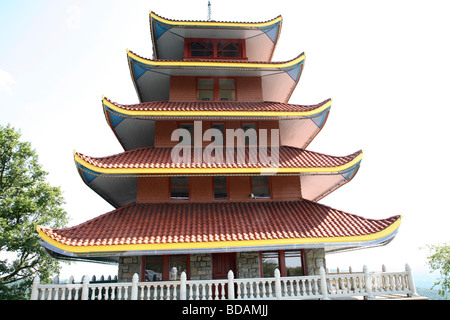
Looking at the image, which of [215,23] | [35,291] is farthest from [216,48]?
[35,291]

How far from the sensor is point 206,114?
13727mm

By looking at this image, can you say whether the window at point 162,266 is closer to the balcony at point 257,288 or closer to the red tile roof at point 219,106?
the balcony at point 257,288

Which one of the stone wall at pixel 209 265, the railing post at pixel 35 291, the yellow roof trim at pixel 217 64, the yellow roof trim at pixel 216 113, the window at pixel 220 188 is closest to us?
the railing post at pixel 35 291

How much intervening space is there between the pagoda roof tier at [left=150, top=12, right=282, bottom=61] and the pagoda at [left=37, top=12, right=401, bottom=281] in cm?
7

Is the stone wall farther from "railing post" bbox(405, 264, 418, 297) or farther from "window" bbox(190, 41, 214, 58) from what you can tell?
"window" bbox(190, 41, 214, 58)

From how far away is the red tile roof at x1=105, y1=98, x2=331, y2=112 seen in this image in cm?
1389

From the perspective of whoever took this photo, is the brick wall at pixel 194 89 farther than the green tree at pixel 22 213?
No

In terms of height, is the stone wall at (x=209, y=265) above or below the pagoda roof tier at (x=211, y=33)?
below

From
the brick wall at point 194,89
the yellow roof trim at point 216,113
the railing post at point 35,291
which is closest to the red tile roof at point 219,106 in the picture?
the yellow roof trim at point 216,113

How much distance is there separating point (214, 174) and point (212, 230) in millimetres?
2447

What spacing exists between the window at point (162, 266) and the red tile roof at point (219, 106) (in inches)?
251

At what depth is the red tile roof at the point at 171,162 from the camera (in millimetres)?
12430

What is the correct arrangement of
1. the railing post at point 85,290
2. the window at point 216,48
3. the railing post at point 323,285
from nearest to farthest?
1. the railing post at point 85,290
2. the railing post at point 323,285
3. the window at point 216,48
